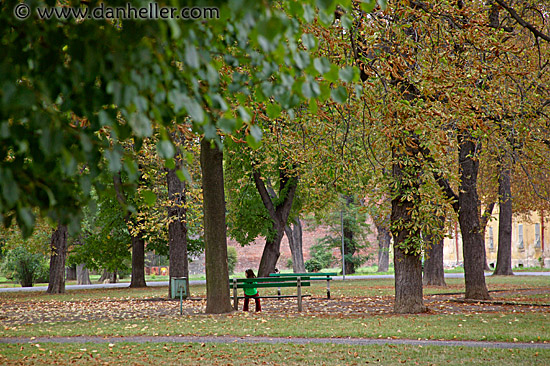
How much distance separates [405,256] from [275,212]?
15.2 metres

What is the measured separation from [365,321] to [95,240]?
78.6 feet

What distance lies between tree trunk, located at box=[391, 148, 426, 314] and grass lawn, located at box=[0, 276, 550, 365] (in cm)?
56

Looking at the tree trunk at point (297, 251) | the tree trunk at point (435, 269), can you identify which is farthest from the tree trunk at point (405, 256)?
the tree trunk at point (297, 251)

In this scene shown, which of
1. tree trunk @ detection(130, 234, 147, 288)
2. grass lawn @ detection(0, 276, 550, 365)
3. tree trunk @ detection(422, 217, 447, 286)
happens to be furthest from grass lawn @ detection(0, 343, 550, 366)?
tree trunk @ detection(130, 234, 147, 288)

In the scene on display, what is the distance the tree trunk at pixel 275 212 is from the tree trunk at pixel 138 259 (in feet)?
26.1

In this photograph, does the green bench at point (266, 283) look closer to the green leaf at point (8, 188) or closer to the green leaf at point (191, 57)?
the green leaf at point (8, 188)

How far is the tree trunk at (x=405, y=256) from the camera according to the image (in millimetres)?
13281

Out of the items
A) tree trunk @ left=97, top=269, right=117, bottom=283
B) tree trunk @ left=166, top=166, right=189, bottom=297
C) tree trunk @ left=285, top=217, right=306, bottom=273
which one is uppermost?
tree trunk @ left=166, top=166, right=189, bottom=297

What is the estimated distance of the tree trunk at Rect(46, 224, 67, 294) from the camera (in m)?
29.2

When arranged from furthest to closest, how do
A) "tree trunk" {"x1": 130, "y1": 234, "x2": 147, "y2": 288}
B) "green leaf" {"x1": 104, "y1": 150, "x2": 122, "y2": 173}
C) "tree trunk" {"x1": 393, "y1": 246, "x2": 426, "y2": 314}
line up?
1. "tree trunk" {"x1": 130, "y1": 234, "x2": 147, "y2": 288}
2. "tree trunk" {"x1": 393, "y1": 246, "x2": 426, "y2": 314}
3. "green leaf" {"x1": 104, "y1": 150, "x2": 122, "y2": 173}

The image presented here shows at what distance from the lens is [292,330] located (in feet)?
37.5

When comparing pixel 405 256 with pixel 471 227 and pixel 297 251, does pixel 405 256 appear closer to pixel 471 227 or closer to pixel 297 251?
pixel 471 227

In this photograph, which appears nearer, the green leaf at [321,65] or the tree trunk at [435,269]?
the green leaf at [321,65]

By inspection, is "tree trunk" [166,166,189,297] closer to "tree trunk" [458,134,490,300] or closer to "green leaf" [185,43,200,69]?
"tree trunk" [458,134,490,300]
